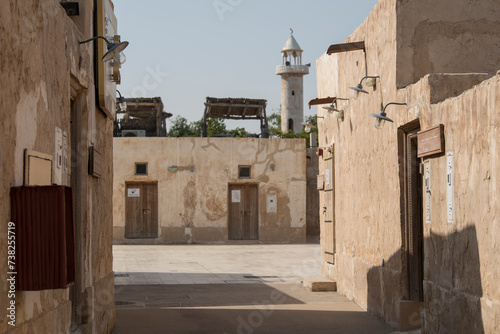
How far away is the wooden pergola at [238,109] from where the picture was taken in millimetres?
29297

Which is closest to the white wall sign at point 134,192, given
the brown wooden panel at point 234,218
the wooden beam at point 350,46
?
the brown wooden panel at point 234,218

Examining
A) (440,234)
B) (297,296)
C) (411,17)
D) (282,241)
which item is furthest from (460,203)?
(282,241)

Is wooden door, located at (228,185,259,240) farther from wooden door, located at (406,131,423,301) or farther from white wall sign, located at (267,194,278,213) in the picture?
wooden door, located at (406,131,423,301)

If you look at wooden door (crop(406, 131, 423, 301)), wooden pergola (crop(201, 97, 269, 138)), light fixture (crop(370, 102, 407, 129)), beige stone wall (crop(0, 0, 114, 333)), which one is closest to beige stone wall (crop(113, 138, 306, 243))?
wooden pergola (crop(201, 97, 269, 138))

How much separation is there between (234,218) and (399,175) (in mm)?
17032

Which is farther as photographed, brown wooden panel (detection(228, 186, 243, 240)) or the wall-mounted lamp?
brown wooden panel (detection(228, 186, 243, 240))

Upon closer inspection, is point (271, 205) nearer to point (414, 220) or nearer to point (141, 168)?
point (141, 168)

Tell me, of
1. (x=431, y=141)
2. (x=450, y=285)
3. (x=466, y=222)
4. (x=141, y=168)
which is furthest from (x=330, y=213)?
(x=141, y=168)

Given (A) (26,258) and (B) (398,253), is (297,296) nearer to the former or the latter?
(B) (398,253)

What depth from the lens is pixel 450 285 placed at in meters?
6.77

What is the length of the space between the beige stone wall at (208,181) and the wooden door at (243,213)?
1.13 ft

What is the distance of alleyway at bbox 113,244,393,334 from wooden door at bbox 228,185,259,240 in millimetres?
4943

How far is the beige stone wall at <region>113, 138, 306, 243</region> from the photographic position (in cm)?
2491

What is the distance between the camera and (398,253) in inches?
344
